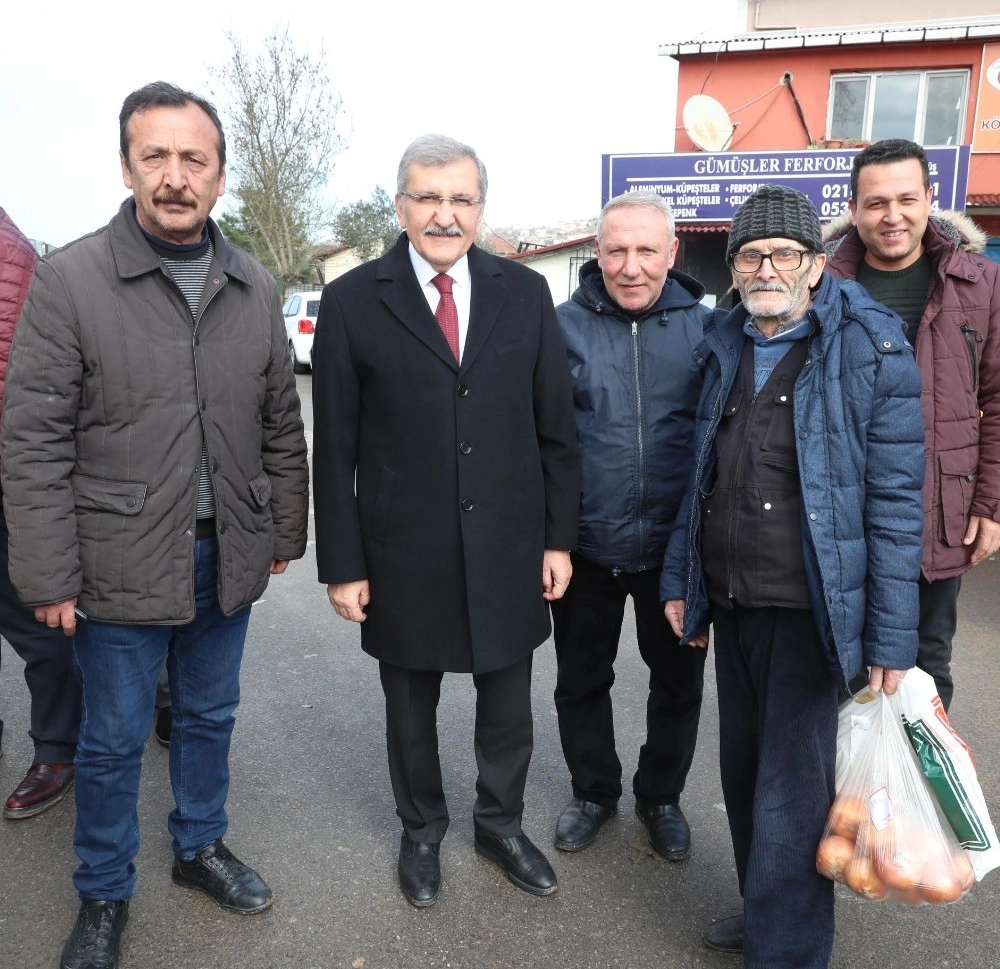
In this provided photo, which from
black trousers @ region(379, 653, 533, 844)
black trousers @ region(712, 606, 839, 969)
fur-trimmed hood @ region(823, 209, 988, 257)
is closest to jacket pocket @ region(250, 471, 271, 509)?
black trousers @ region(379, 653, 533, 844)

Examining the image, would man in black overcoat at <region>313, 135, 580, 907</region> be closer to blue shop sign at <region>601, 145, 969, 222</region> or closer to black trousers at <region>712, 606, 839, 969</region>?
black trousers at <region>712, 606, 839, 969</region>

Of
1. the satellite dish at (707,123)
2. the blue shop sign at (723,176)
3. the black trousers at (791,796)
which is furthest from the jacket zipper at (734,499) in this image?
the satellite dish at (707,123)

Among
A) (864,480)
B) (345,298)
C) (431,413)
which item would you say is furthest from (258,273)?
(864,480)

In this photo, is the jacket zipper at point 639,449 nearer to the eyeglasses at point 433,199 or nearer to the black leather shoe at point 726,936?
the eyeglasses at point 433,199

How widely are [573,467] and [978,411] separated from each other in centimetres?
126

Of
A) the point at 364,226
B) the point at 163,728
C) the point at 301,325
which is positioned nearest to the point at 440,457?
the point at 163,728

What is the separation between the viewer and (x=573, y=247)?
873 inches

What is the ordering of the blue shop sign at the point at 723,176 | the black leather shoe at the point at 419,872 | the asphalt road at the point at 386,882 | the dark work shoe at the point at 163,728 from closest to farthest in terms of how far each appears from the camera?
the asphalt road at the point at 386,882 < the black leather shoe at the point at 419,872 < the dark work shoe at the point at 163,728 < the blue shop sign at the point at 723,176

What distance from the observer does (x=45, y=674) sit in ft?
10.2

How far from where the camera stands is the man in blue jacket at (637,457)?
274 centimetres

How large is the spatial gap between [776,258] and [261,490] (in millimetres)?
1514

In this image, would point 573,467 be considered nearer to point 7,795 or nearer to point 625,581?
point 625,581

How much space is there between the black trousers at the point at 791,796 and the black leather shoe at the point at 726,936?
0.18 m

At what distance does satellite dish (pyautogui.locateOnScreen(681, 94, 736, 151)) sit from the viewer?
1325 centimetres
